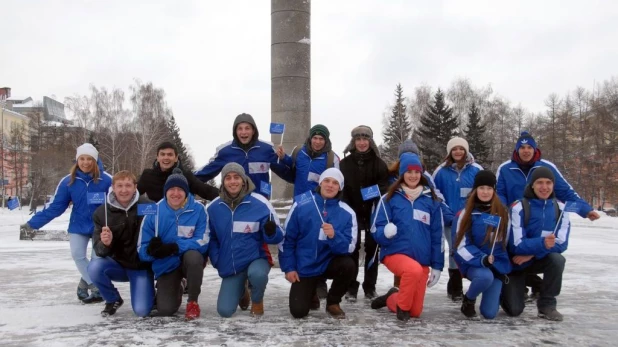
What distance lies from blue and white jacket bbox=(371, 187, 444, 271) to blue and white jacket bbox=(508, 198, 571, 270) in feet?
2.28

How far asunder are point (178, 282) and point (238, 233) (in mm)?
754

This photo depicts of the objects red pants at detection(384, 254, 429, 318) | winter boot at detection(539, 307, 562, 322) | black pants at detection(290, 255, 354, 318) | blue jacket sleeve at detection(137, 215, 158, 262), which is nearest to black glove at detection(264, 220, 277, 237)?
black pants at detection(290, 255, 354, 318)

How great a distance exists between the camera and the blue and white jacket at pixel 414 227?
16.9ft

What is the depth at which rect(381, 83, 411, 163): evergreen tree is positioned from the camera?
46.8m

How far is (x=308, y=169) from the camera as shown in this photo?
19.9 ft

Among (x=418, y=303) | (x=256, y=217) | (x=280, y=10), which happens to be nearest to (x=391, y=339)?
(x=418, y=303)

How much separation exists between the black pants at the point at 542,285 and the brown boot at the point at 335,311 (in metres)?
1.60

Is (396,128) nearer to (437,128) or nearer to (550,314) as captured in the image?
(437,128)

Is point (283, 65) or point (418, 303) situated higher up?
point (283, 65)

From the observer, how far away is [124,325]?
471cm

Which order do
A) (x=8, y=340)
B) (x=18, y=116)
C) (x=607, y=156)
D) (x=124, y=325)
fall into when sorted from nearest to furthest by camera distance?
(x=8, y=340), (x=124, y=325), (x=607, y=156), (x=18, y=116)

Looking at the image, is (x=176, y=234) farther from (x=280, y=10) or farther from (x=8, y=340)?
(x=280, y=10)

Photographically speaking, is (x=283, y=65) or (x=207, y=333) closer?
(x=207, y=333)

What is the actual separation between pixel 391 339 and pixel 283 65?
20.3 ft
